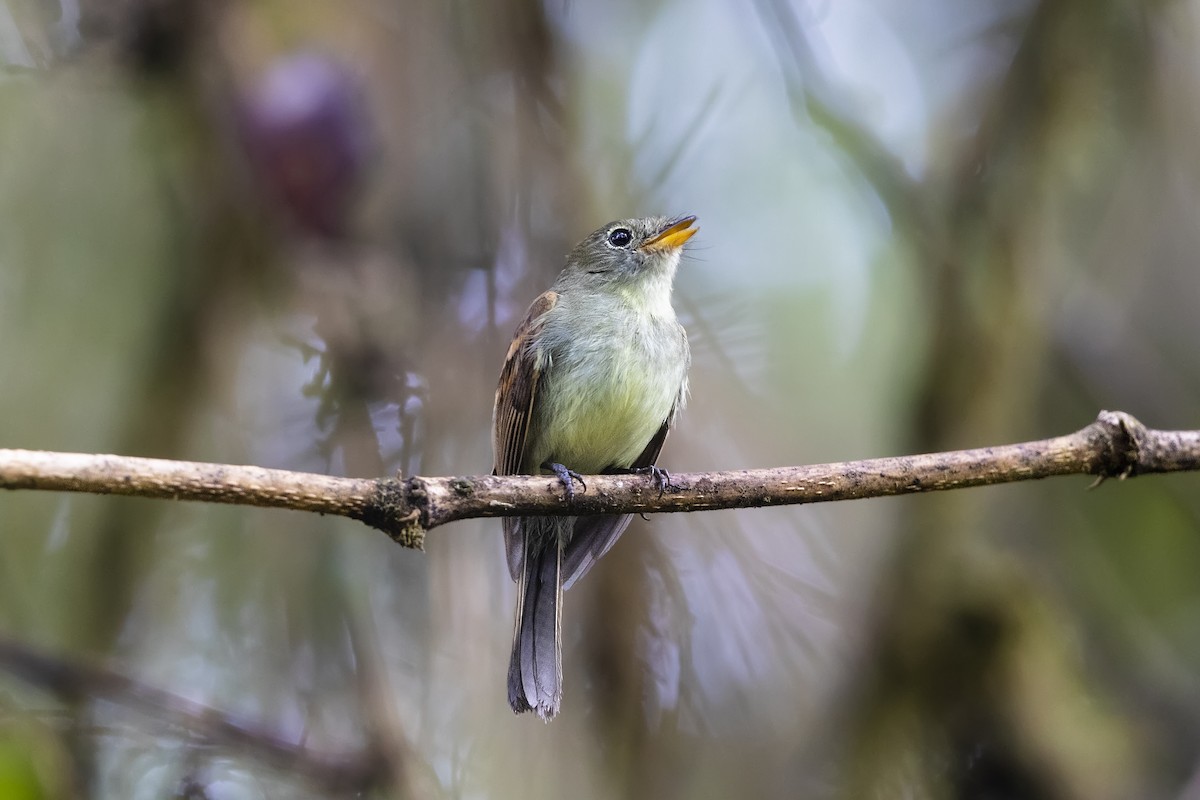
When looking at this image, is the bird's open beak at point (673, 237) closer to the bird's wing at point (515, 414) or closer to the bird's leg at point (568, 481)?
the bird's wing at point (515, 414)

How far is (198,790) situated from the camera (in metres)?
3.45

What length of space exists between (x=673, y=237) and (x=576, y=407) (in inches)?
31.2

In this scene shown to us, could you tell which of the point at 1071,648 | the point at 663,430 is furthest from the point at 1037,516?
the point at 663,430

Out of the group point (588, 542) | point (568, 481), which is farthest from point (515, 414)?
point (568, 481)

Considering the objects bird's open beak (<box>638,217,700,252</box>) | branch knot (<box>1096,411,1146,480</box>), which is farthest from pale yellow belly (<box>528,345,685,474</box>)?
branch knot (<box>1096,411,1146,480</box>)

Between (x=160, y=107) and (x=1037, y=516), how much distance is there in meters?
3.98

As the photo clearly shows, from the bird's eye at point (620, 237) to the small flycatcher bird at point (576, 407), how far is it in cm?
24

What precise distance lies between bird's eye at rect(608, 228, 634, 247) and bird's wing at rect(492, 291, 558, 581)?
500mm

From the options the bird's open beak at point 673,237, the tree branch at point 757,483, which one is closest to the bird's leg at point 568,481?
the tree branch at point 757,483

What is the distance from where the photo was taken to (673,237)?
166 inches

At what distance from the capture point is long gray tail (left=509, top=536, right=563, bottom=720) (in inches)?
127

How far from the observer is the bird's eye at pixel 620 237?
4.33 metres

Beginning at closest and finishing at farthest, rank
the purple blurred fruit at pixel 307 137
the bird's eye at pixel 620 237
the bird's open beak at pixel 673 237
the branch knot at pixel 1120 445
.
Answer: the branch knot at pixel 1120 445 < the purple blurred fruit at pixel 307 137 < the bird's open beak at pixel 673 237 < the bird's eye at pixel 620 237

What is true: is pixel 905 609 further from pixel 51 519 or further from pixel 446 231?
pixel 51 519
